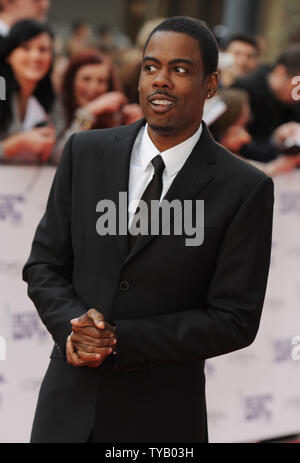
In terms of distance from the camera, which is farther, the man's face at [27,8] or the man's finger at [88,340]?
the man's face at [27,8]

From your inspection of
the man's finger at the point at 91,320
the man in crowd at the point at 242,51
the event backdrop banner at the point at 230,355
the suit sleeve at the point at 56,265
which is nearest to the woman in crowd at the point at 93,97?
the event backdrop banner at the point at 230,355

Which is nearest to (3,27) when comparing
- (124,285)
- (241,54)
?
(241,54)

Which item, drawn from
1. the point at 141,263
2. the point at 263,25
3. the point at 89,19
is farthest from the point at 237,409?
the point at 89,19

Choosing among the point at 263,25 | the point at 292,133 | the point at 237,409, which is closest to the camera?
the point at 237,409

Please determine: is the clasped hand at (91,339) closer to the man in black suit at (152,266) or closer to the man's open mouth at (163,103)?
the man in black suit at (152,266)

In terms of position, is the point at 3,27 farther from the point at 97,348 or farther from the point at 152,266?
the point at 97,348

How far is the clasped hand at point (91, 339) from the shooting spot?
1.64 meters

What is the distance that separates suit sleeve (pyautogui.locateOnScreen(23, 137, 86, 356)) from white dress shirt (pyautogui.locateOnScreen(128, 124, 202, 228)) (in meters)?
0.18

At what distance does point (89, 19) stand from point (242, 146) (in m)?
13.7

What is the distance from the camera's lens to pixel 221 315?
5.73 feet

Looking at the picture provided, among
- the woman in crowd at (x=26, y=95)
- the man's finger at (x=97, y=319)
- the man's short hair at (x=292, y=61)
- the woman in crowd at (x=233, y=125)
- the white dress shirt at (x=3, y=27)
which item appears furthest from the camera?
the man's short hair at (x=292, y=61)

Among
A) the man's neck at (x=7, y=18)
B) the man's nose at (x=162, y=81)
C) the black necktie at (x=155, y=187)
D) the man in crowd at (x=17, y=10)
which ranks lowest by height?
the black necktie at (x=155, y=187)

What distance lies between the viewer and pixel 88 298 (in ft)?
5.98
